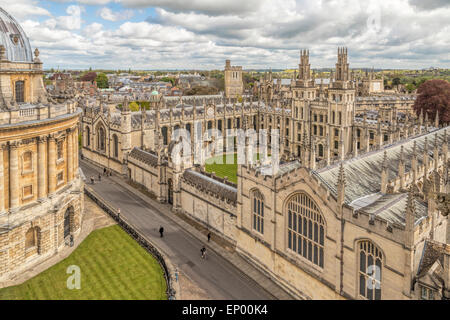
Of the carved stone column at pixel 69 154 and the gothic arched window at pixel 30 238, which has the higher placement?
the carved stone column at pixel 69 154

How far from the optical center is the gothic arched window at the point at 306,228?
65.8 ft

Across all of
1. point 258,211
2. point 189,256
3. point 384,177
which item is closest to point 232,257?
point 189,256

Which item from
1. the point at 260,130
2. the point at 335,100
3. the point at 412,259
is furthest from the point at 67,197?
the point at 260,130

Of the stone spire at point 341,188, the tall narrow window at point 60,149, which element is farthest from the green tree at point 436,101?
the tall narrow window at point 60,149

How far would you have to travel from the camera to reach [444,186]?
2202 centimetres

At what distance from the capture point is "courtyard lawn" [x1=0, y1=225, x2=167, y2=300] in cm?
2202

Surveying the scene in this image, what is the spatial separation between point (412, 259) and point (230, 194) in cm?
1578

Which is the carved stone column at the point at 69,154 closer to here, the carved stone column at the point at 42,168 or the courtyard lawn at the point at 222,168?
the carved stone column at the point at 42,168

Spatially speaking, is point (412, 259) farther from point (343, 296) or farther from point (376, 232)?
point (343, 296)

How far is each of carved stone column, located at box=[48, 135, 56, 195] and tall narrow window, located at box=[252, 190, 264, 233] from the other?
15.3 metres

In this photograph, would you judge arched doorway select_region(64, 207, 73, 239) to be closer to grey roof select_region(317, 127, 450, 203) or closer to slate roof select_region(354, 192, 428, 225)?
grey roof select_region(317, 127, 450, 203)

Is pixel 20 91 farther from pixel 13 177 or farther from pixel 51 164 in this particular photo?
pixel 13 177

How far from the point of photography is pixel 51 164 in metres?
27.1

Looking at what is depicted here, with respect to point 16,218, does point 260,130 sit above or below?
above
